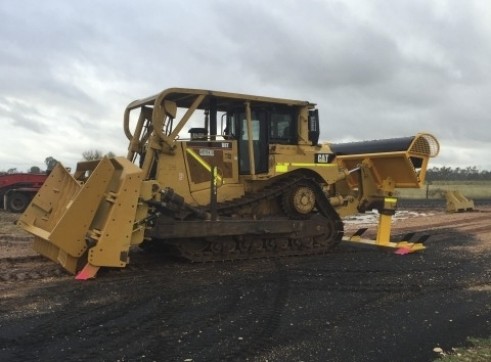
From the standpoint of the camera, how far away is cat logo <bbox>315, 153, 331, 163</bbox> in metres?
9.95

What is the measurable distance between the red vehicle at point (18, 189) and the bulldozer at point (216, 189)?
518 inches

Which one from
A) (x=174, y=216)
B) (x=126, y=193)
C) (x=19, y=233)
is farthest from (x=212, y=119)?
(x=19, y=233)

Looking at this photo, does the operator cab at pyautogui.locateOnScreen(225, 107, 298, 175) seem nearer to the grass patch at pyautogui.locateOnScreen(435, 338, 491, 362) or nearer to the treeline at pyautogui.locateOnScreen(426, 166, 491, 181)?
the grass patch at pyautogui.locateOnScreen(435, 338, 491, 362)

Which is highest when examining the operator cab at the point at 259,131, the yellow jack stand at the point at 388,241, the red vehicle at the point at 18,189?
the operator cab at the point at 259,131

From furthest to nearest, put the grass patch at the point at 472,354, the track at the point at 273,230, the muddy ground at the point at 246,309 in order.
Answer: the track at the point at 273,230
the muddy ground at the point at 246,309
the grass patch at the point at 472,354

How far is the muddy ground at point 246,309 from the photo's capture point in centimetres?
461

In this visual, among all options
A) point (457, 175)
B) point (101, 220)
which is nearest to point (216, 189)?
point (101, 220)

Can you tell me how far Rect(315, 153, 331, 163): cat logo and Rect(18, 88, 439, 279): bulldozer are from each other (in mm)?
20

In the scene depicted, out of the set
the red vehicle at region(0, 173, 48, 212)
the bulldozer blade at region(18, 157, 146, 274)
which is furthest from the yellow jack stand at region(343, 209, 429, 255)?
the red vehicle at region(0, 173, 48, 212)

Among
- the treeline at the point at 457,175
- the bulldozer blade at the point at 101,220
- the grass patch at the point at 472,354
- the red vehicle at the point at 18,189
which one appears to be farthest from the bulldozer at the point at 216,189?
the treeline at the point at 457,175

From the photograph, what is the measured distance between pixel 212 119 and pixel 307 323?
485 centimetres

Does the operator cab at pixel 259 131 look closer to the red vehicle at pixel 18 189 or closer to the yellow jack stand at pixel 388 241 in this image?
the yellow jack stand at pixel 388 241

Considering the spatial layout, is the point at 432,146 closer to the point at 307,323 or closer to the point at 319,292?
the point at 319,292

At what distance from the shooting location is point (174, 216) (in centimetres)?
810
